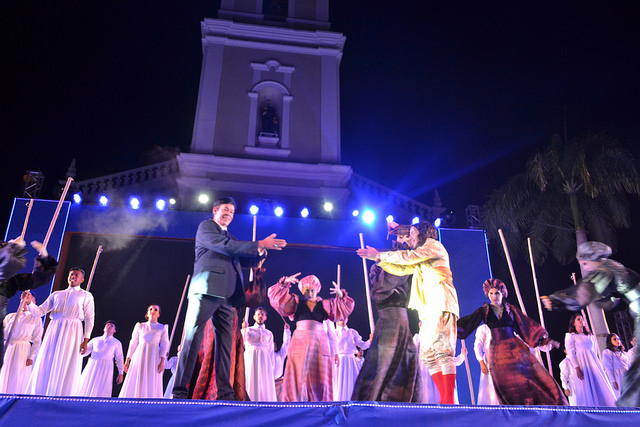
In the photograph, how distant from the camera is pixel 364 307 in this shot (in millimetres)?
12008

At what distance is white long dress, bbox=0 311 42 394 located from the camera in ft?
22.7

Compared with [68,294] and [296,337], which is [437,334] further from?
[68,294]

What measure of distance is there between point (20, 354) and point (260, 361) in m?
3.29

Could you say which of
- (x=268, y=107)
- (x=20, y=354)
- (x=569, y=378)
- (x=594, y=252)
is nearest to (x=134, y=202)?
(x=20, y=354)

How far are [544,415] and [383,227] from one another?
8673 mm

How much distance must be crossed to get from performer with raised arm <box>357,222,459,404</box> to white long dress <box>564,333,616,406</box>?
14.2 feet

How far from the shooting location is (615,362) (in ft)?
27.3

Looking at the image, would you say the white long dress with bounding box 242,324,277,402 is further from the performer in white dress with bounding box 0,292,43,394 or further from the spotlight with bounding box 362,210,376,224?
the spotlight with bounding box 362,210,376,224

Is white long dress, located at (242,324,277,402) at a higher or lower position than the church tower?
lower

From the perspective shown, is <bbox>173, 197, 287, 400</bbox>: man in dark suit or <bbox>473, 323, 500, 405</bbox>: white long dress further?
<bbox>473, 323, 500, 405</bbox>: white long dress

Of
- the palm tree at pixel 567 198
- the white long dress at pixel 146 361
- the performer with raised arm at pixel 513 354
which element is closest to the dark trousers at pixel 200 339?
the performer with raised arm at pixel 513 354

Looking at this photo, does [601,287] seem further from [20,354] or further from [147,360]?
[20,354]

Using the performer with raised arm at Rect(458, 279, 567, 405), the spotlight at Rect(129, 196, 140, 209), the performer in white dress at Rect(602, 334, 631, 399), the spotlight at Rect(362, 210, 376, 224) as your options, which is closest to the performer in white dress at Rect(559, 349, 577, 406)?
the performer in white dress at Rect(602, 334, 631, 399)

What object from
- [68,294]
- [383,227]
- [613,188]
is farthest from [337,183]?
[68,294]
